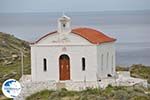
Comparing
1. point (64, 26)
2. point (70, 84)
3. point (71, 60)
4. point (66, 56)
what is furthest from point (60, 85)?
point (64, 26)

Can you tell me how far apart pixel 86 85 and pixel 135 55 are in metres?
56.4

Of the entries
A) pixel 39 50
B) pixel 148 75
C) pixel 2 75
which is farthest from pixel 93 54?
pixel 148 75

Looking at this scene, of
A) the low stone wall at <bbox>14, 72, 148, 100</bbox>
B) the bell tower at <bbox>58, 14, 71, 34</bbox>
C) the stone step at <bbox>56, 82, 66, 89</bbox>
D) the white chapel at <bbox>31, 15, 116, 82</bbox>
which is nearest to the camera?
the low stone wall at <bbox>14, 72, 148, 100</bbox>

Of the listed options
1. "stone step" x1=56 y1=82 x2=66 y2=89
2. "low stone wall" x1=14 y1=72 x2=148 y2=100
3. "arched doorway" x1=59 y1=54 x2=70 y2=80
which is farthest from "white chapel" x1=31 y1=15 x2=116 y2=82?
"stone step" x1=56 y1=82 x2=66 y2=89

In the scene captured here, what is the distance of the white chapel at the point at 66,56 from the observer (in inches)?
1296

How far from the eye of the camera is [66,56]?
33188 millimetres

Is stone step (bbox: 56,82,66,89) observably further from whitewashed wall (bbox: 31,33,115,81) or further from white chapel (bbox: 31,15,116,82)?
whitewashed wall (bbox: 31,33,115,81)

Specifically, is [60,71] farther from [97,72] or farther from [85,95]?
[85,95]

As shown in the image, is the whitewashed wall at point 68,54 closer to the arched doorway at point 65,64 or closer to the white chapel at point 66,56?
the white chapel at point 66,56

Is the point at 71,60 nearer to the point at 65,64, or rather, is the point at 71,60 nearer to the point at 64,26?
the point at 65,64

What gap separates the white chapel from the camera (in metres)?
32.9

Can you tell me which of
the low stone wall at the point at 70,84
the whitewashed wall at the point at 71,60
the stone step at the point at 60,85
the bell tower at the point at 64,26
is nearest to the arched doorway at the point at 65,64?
the whitewashed wall at the point at 71,60

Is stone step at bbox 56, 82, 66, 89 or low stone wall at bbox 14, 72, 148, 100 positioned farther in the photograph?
stone step at bbox 56, 82, 66, 89

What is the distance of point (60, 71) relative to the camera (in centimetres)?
3334
